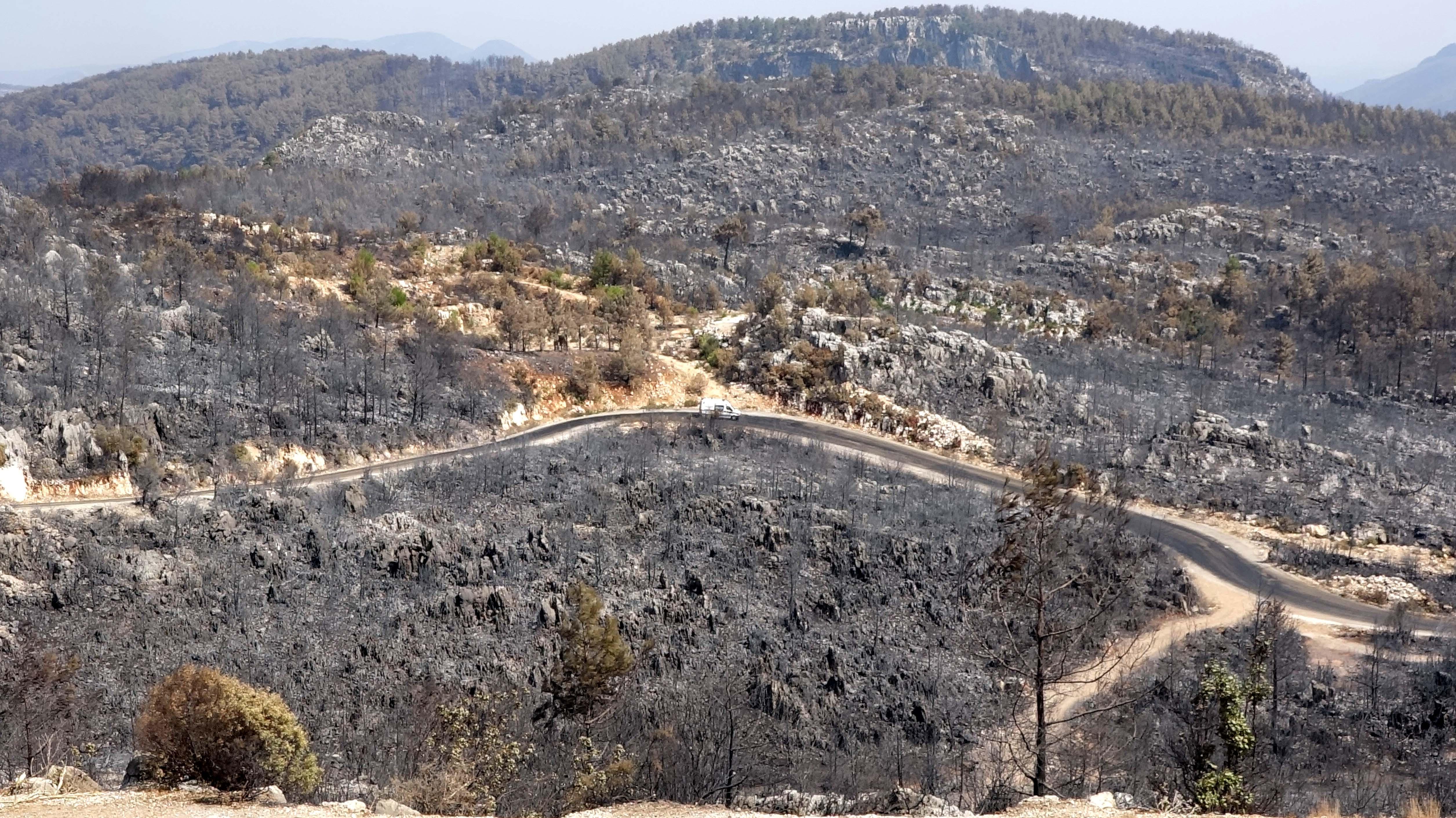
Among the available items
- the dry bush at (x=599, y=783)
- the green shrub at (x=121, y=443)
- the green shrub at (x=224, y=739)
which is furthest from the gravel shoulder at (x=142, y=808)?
the green shrub at (x=121, y=443)

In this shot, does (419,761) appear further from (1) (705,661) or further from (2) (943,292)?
(2) (943,292)

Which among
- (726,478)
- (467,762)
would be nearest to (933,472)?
(726,478)

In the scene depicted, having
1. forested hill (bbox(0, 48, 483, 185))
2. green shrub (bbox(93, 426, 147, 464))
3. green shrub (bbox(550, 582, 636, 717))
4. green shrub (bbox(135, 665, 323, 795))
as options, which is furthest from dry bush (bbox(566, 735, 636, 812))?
forested hill (bbox(0, 48, 483, 185))

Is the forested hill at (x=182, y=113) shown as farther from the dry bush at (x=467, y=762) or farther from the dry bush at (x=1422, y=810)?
the dry bush at (x=1422, y=810)

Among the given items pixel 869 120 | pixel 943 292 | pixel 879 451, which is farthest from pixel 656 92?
pixel 879 451

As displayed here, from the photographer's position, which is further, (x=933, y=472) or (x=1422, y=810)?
(x=933, y=472)

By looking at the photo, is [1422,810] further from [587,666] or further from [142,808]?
[142,808]
